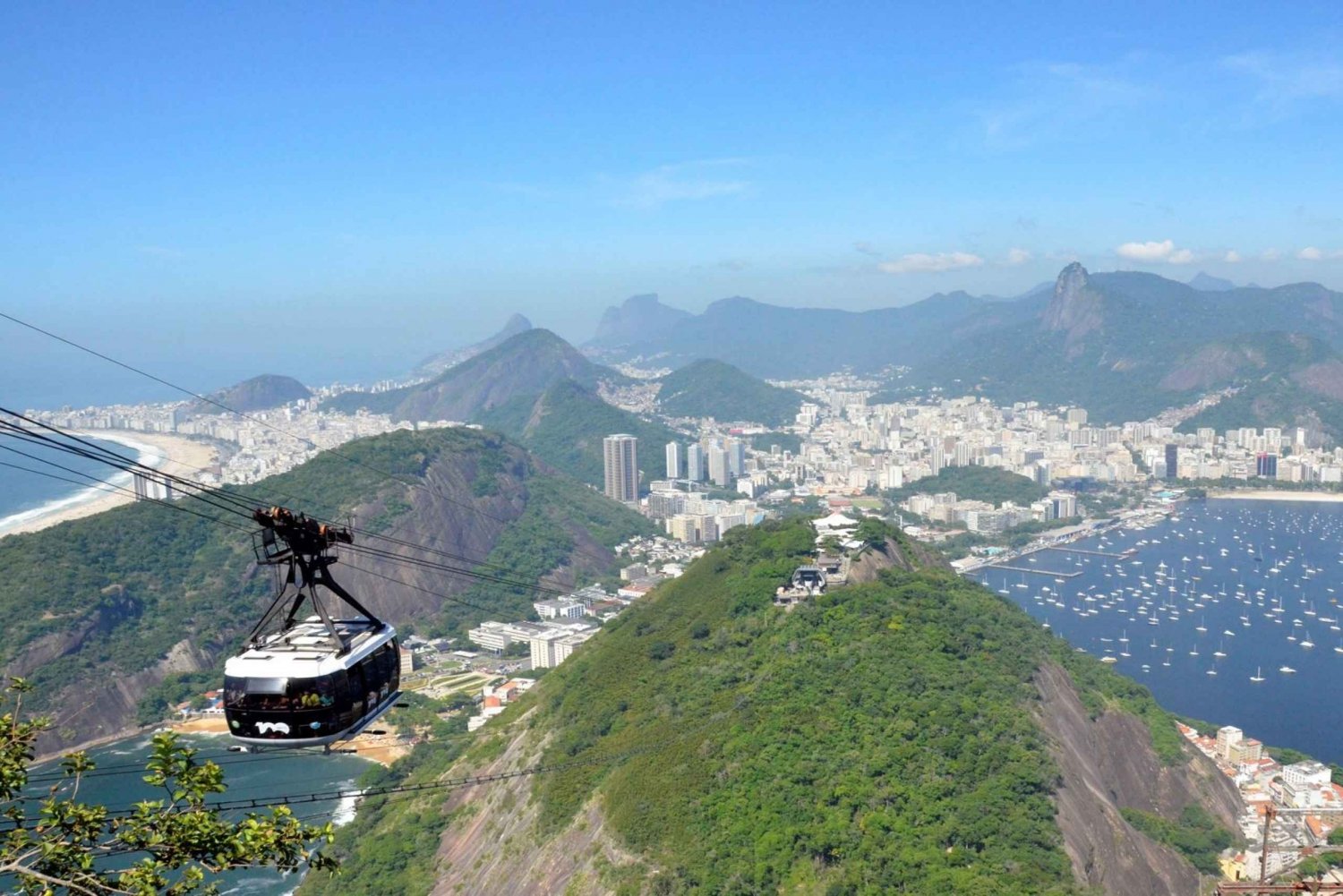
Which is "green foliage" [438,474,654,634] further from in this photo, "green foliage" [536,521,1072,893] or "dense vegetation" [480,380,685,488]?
"green foliage" [536,521,1072,893]

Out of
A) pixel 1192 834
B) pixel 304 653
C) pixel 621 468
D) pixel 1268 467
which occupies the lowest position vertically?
pixel 1268 467

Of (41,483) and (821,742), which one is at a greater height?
(821,742)

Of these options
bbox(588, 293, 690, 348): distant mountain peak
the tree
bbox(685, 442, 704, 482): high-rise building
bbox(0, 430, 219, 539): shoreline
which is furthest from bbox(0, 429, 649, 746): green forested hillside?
bbox(588, 293, 690, 348): distant mountain peak

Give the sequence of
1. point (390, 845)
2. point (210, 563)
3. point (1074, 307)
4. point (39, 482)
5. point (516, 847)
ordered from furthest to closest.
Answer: point (1074, 307) → point (39, 482) → point (210, 563) → point (390, 845) → point (516, 847)

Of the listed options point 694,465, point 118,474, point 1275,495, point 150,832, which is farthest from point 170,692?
point 1275,495

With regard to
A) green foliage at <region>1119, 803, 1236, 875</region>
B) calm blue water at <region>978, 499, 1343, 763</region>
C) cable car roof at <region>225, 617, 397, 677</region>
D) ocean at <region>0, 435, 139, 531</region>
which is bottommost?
calm blue water at <region>978, 499, 1343, 763</region>

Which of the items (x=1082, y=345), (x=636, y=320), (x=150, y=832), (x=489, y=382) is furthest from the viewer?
(x=636, y=320)

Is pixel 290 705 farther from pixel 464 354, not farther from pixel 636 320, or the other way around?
pixel 636 320

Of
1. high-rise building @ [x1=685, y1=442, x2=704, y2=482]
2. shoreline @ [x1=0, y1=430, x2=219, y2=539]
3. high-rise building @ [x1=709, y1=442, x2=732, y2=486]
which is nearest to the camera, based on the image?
shoreline @ [x1=0, y1=430, x2=219, y2=539]

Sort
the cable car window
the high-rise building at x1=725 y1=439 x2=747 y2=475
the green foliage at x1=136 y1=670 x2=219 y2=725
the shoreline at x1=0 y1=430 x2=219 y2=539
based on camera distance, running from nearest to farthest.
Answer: the cable car window
the green foliage at x1=136 y1=670 x2=219 y2=725
the shoreline at x1=0 y1=430 x2=219 y2=539
the high-rise building at x1=725 y1=439 x2=747 y2=475
